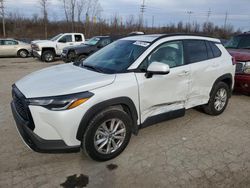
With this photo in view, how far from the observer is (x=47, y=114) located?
2.58 metres

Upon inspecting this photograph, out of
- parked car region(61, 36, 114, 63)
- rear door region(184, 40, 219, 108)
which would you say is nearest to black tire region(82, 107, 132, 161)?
rear door region(184, 40, 219, 108)

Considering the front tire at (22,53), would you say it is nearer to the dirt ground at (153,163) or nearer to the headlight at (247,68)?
the dirt ground at (153,163)

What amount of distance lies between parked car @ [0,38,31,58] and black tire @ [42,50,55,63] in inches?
147

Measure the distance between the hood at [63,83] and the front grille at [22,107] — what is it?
0.06 metres

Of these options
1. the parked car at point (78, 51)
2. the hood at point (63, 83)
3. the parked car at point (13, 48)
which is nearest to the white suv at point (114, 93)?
the hood at point (63, 83)

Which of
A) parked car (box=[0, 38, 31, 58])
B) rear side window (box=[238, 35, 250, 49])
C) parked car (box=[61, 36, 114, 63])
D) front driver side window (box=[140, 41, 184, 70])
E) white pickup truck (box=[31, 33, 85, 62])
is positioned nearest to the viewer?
front driver side window (box=[140, 41, 184, 70])

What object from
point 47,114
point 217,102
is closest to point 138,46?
point 47,114

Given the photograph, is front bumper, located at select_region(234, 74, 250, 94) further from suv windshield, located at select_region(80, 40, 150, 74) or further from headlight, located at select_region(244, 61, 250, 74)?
suv windshield, located at select_region(80, 40, 150, 74)

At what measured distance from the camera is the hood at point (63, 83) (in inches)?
106

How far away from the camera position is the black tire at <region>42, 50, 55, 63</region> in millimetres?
14422

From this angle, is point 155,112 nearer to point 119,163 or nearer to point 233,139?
point 119,163

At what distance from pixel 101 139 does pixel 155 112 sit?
1.01 m

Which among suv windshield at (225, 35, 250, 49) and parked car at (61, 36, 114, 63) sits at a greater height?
suv windshield at (225, 35, 250, 49)

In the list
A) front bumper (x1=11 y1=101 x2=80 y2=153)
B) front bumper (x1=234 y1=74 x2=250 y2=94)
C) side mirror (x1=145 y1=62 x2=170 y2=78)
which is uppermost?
side mirror (x1=145 y1=62 x2=170 y2=78)
